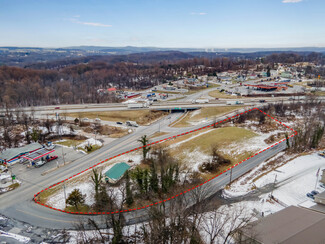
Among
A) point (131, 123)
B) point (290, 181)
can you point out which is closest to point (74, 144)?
point (131, 123)

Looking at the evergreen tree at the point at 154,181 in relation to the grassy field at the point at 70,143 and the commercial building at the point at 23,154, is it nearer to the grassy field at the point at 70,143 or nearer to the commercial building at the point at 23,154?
the commercial building at the point at 23,154

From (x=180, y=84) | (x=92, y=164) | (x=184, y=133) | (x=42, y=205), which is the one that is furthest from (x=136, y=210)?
(x=180, y=84)

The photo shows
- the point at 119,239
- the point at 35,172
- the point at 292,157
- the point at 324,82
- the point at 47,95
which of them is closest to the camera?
the point at 119,239

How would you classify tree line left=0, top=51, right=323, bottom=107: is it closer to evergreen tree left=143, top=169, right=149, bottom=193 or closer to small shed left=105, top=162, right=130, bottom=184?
small shed left=105, top=162, right=130, bottom=184

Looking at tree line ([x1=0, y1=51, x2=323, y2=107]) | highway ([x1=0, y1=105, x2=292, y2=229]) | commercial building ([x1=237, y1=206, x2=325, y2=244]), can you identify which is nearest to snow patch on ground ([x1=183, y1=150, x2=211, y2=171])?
highway ([x1=0, y1=105, x2=292, y2=229])

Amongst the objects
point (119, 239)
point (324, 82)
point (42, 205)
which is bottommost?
point (42, 205)

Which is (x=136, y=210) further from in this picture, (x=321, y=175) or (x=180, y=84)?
(x=180, y=84)

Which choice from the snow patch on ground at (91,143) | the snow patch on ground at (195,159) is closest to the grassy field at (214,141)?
the snow patch on ground at (195,159)
